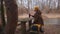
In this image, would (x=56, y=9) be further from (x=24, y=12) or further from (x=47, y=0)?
(x=24, y=12)

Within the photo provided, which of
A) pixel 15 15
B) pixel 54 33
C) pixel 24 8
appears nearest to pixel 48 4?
pixel 24 8

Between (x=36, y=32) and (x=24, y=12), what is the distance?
308 inches

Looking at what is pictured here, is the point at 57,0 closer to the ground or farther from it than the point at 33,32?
farther from it

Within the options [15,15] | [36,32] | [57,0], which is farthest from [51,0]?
[15,15]

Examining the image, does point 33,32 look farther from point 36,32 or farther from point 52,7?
point 52,7

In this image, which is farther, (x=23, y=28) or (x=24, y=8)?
(x=24, y=8)

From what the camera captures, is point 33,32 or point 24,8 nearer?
point 33,32

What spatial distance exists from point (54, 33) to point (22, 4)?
7705 millimetres

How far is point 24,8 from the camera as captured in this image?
15.0 m

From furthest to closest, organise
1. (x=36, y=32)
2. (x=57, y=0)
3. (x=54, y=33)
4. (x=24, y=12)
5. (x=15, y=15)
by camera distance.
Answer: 1. (x=57, y=0)
2. (x=24, y=12)
3. (x=54, y=33)
4. (x=36, y=32)
5. (x=15, y=15)

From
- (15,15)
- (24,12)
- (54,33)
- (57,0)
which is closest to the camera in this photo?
(15,15)

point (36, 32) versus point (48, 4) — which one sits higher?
point (48, 4)

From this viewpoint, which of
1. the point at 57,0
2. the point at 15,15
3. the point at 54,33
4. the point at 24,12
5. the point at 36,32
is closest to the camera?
the point at 15,15

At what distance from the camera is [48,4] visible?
1559cm
